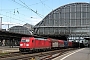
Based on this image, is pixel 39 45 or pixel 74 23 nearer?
pixel 39 45

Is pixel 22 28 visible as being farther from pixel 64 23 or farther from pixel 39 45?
pixel 39 45

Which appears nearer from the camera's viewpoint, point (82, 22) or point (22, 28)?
point (82, 22)

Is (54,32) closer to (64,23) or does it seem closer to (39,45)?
(64,23)

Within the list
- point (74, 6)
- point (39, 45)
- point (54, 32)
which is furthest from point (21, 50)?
point (74, 6)

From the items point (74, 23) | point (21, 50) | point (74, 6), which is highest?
point (74, 6)

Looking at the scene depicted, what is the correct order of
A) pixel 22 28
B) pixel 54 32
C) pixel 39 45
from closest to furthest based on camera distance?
pixel 39 45 < pixel 54 32 < pixel 22 28

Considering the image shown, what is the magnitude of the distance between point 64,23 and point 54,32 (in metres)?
7.05

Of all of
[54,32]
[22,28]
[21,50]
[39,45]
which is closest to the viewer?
[21,50]

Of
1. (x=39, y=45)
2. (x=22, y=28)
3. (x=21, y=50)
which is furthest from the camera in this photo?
(x=22, y=28)

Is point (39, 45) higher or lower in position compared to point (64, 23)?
lower

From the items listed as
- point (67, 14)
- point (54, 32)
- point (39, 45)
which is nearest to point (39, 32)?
point (54, 32)

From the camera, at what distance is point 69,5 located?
119 m

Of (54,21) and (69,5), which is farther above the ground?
(69,5)

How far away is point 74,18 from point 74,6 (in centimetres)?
718
